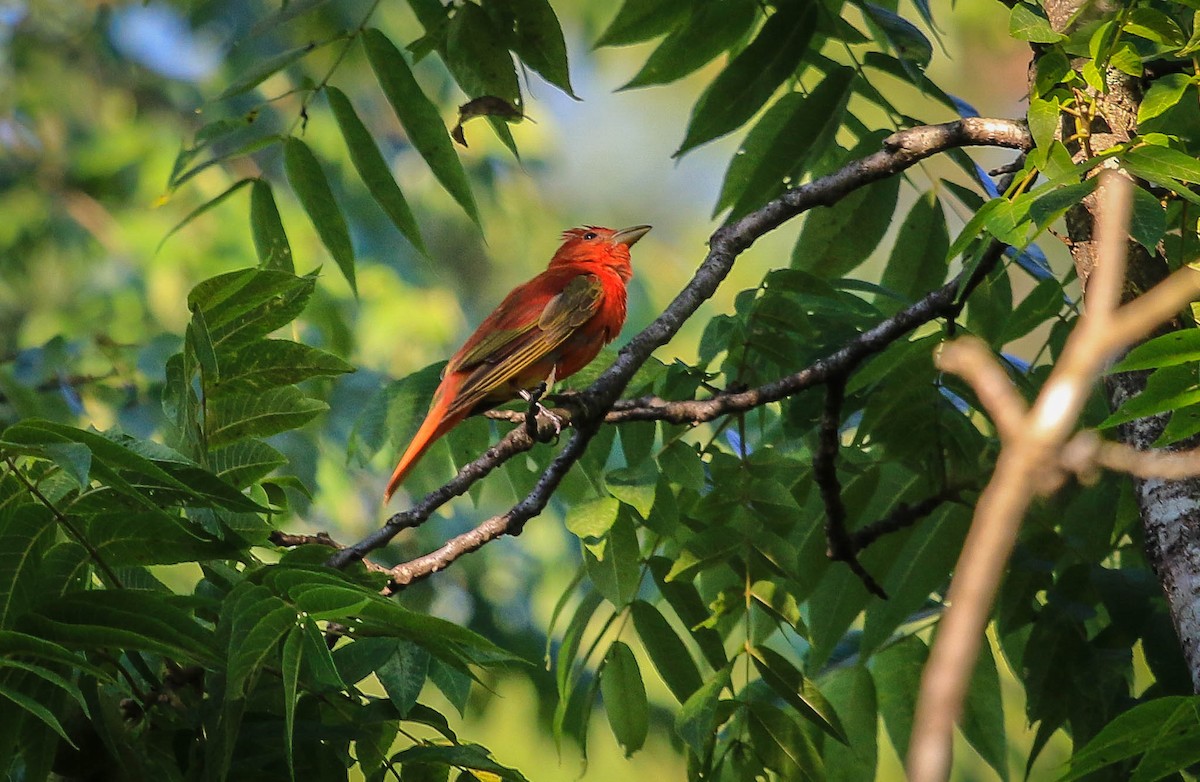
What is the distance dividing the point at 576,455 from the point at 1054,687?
1.23 meters

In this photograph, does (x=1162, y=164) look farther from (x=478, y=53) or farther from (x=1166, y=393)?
(x=478, y=53)

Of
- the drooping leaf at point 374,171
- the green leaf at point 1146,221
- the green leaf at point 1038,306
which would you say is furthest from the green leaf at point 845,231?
the green leaf at point 1146,221

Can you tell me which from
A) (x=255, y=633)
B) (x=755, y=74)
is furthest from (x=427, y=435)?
(x=255, y=633)

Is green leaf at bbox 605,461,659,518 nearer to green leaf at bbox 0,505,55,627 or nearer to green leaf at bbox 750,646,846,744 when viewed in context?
green leaf at bbox 750,646,846,744

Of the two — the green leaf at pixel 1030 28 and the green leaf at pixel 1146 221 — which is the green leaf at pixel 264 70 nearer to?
the green leaf at pixel 1030 28

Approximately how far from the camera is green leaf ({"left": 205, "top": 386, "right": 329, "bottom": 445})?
237cm

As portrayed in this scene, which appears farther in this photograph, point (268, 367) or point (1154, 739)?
point (268, 367)

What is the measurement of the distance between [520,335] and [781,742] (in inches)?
77.0

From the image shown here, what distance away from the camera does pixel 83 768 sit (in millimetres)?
2131

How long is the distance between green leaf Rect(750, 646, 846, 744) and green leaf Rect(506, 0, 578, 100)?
127 centimetres

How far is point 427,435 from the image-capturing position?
367cm

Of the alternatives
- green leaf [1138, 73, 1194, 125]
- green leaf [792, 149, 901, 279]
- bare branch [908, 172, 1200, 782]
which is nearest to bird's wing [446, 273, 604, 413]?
green leaf [792, 149, 901, 279]

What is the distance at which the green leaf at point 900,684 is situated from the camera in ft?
10.5

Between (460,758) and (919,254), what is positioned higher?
(919,254)
